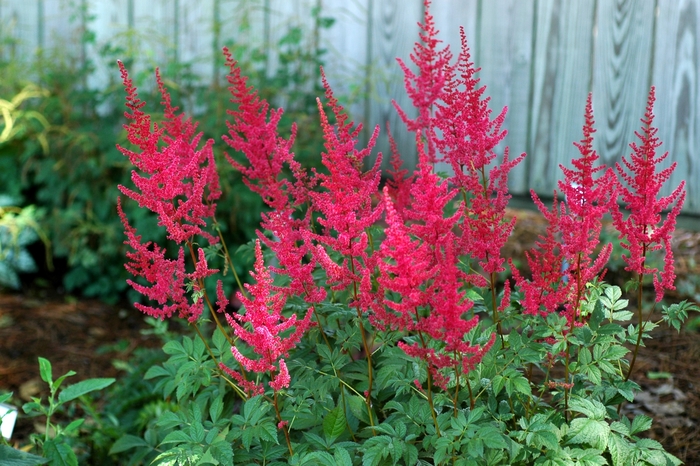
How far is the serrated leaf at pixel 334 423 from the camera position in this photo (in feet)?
6.02

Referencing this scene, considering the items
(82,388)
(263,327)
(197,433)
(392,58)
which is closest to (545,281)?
(263,327)

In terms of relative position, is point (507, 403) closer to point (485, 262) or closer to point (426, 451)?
point (426, 451)

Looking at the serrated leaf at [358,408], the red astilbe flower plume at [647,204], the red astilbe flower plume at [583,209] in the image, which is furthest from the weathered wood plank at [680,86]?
the serrated leaf at [358,408]

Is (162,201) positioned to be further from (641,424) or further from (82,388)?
(641,424)

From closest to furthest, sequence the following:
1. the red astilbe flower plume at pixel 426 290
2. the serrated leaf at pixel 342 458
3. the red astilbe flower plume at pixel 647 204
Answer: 1. the red astilbe flower plume at pixel 426 290
2. the serrated leaf at pixel 342 458
3. the red astilbe flower plume at pixel 647 204

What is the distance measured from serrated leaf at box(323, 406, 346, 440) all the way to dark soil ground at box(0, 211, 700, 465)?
1.27 metres

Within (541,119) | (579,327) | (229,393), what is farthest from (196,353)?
(541,119)

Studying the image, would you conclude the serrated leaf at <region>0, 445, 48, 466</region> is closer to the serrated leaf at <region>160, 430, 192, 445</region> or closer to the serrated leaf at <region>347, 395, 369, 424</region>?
the serrated leaf at <region>160, 430, 192, 445</region>

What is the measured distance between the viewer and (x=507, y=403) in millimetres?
1920

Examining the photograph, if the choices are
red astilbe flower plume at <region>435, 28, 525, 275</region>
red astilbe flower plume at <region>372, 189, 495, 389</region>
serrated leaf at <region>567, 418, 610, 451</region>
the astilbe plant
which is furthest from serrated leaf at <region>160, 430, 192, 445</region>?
serrated leaf at <region>567, 418, 610, 451</region>

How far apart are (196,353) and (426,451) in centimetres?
67

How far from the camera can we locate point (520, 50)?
4285mm

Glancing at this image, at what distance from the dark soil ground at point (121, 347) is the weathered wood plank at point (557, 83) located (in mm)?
644

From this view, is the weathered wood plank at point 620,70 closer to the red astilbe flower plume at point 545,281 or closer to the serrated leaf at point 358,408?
the red astilbe flower plume at point 545,281
